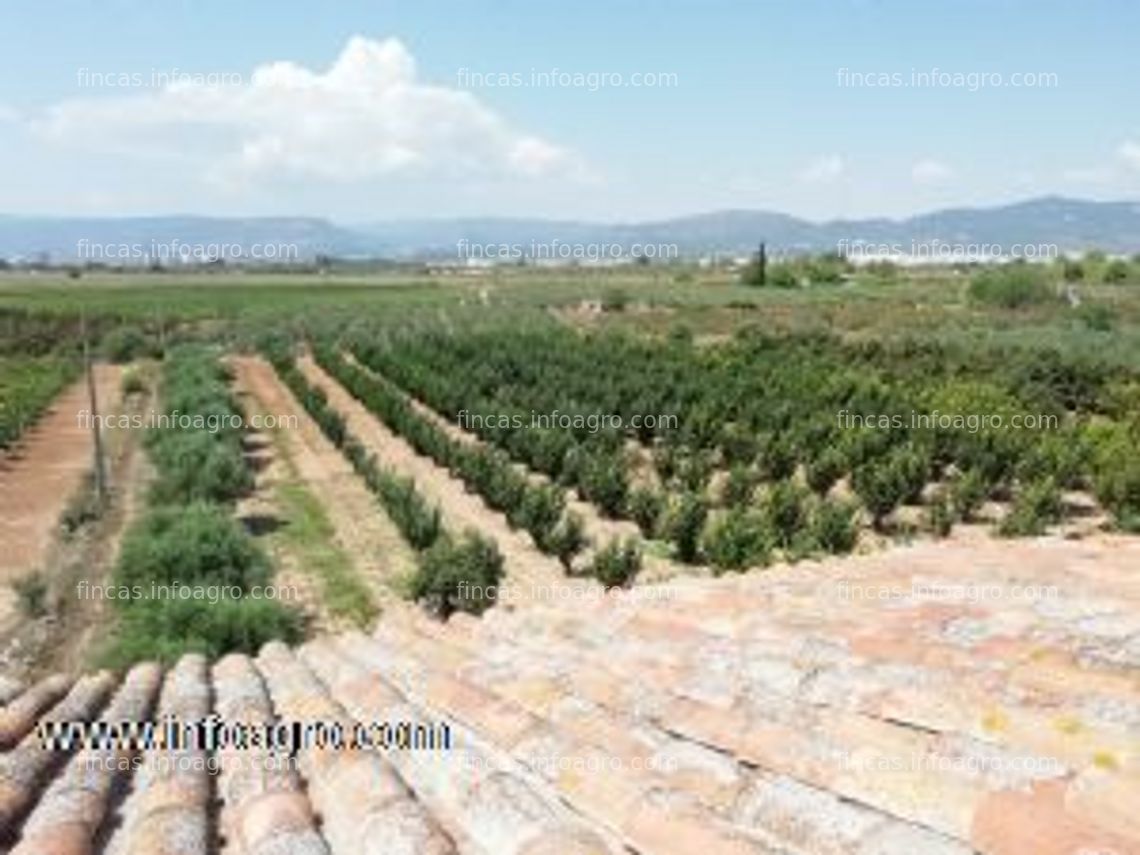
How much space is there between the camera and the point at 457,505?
81.9ft

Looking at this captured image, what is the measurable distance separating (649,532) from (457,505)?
5084 mm

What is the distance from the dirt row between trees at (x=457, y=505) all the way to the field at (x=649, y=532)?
109 mm

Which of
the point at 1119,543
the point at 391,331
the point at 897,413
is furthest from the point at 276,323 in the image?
the point at 1119,543

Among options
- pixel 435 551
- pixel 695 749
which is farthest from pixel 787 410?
pixel 695 749

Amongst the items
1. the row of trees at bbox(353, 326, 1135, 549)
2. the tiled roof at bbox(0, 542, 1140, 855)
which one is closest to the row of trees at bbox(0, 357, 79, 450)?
the row of trees at bbox(353, 326, 1135, 549)

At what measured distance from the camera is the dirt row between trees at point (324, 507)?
63.7 feet

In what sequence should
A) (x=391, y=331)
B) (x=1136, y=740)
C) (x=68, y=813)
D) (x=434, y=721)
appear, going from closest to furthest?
1. (x=1136, y=740)
2. (x=68, y=813)
3. (x=434, y=721)
4. (x=391, y=331)

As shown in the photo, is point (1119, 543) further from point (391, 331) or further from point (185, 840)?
point (391, 331)

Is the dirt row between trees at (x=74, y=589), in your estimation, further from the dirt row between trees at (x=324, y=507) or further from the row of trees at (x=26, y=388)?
the row of trees at (x=26, y=388)

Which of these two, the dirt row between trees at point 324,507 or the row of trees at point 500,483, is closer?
the dirt row between trees at point 324,507

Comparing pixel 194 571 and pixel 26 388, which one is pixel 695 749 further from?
pixel 26 388

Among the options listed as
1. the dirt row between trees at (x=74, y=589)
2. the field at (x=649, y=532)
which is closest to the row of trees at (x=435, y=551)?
the field at (x=649, y=532)

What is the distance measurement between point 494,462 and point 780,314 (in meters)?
48.3

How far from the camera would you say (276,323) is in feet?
237
